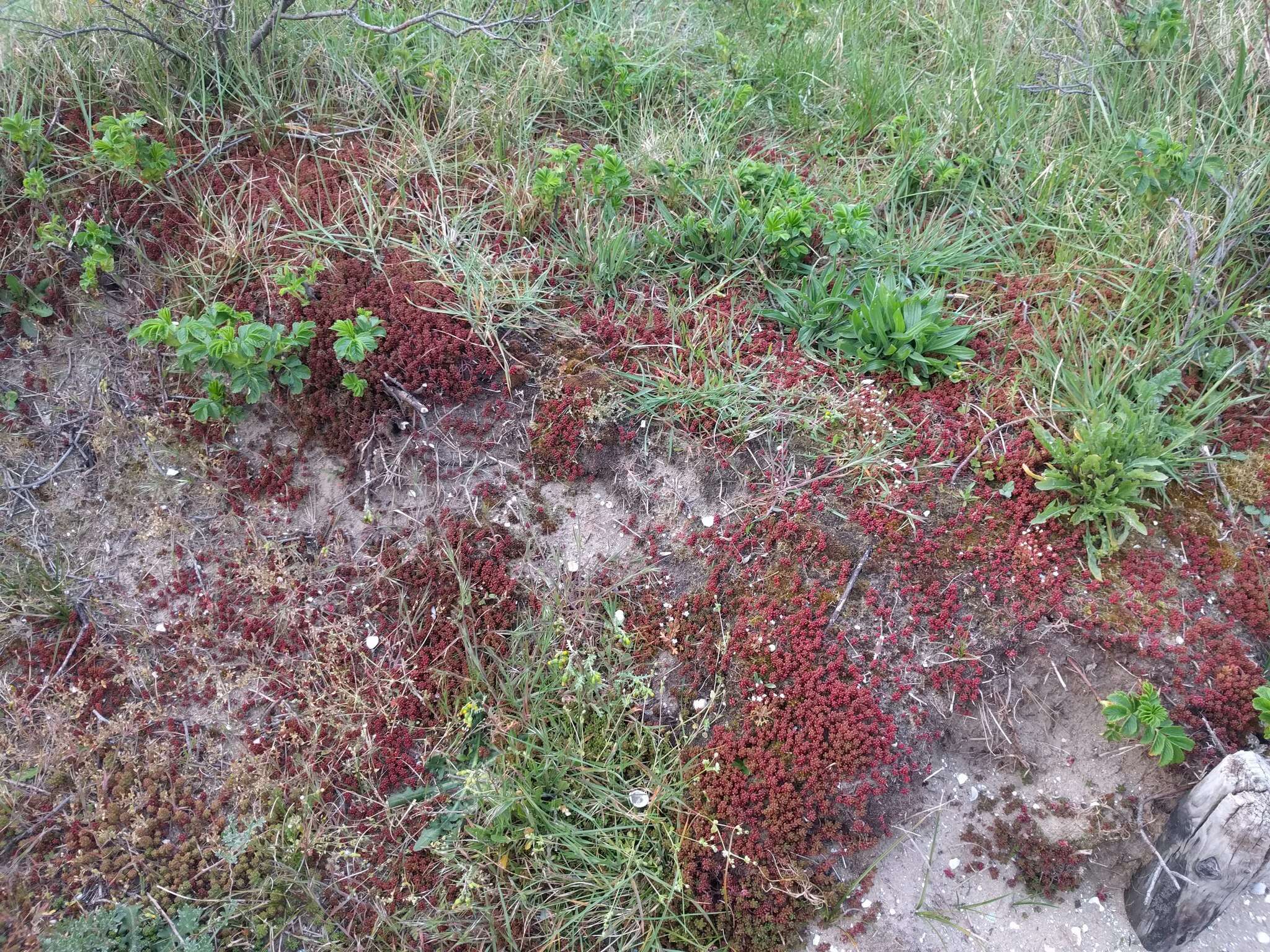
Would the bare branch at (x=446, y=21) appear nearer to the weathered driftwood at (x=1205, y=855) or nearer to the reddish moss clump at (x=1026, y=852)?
the reddish moss clump at (x=1026, y=852)

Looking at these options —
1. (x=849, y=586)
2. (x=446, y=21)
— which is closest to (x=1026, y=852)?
(x=849, y=586)

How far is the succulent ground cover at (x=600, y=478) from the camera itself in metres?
3.04

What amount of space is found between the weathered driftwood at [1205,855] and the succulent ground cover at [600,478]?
5.8 inches

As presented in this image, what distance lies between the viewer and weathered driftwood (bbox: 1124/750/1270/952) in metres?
2.63

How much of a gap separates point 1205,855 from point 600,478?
8.39ft

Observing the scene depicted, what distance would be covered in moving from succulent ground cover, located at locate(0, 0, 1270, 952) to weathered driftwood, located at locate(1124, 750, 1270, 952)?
0.15 metres

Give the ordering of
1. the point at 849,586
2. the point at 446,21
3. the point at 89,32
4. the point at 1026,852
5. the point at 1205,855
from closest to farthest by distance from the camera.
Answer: the point at 1205,855 < the point at 1026,852 < the point at 849,586 < the point at 89,32 < the point at 446,21

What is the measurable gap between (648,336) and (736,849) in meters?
2.22

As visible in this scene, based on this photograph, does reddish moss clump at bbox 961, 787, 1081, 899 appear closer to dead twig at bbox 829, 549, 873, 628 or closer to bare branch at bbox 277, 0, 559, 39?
dead twig at bbox 829, 549, 873, 628

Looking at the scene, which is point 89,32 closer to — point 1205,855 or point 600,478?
point 600,478

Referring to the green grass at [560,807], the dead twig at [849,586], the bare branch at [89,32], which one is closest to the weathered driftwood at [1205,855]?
the dead twig at [849,586]

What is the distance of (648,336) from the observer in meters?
3.91

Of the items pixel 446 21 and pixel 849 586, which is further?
pixel 446 21

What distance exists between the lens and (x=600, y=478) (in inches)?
146
